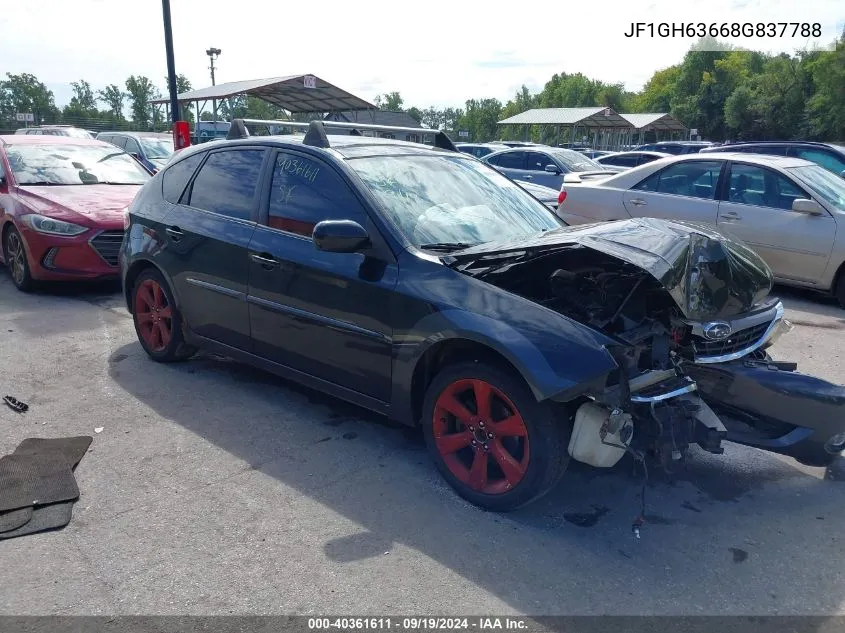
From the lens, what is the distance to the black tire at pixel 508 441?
10.6ft

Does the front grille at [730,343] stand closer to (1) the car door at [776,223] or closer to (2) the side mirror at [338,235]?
(2) the side mirror at [338,235]

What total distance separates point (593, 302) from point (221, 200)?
8.58ft

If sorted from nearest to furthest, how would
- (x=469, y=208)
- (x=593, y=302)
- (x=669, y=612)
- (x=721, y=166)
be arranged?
(x=669, y=612), (x=593, y=302), (x=469, y=208), (x=721, y=166)

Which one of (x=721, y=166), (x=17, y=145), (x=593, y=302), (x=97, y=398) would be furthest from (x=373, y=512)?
(x=17, y=145)

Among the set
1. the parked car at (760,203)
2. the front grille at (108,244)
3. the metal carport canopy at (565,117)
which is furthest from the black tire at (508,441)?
the metal carport canopy at (565,117)

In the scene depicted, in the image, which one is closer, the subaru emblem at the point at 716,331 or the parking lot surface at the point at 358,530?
the parking lot surface at the point at 358,530

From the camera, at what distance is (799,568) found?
3.09 meters

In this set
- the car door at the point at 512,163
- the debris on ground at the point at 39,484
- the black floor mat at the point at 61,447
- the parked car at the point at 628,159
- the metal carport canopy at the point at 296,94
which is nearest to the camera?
the debris on ground at the point at 39,484

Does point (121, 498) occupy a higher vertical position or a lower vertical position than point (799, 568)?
higher

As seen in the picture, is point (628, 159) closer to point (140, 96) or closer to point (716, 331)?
point (716, 331)

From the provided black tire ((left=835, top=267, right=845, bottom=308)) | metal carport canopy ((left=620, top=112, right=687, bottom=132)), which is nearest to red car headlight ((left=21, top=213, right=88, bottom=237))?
black tire ((left=835, top=267, right=845, bottom=308))

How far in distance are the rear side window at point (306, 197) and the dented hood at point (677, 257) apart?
75cm

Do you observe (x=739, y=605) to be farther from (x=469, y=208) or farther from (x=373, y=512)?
(x=469, y=208)

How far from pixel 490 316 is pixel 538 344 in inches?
11.4
